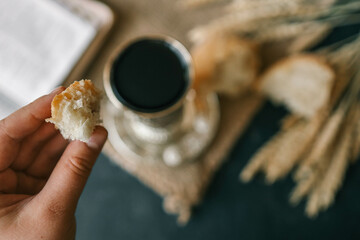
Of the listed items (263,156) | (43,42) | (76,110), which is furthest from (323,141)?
(43,42)

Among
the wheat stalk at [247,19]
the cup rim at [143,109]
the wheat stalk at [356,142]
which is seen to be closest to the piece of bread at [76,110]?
the cup rim at [143,109]

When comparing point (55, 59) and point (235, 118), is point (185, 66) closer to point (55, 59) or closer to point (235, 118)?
point (235, 118)

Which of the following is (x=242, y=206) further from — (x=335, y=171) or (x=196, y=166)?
(x=335, y=171)

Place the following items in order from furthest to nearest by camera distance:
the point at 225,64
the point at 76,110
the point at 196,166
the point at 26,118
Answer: the point at 196,166, the point at 225,64, the point at 26,118, the point at 76,110

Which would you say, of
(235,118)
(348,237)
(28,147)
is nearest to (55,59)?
(28,147)

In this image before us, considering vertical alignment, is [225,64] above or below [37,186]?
above

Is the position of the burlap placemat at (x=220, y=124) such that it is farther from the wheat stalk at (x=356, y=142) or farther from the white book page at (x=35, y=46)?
the wheat stalk at (x=356, y=142)

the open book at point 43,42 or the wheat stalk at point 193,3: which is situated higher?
the wheat stalk at point 193,3
